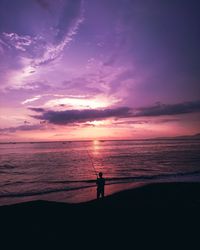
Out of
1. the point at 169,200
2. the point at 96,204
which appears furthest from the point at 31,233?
the point at 169,200

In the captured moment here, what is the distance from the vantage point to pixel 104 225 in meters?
10.3

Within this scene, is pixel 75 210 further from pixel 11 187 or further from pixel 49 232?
pixel 11 187

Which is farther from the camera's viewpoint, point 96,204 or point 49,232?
point 96,204

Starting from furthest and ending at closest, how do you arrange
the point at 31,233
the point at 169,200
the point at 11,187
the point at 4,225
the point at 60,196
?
the point at 11,187
the point at 60,196
the point at 169,200
the point at 4,225
the point at 31,233

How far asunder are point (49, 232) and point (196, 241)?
→ 6.25 m

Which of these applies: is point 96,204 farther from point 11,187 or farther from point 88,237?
point 11,187

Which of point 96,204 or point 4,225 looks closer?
point 4,225

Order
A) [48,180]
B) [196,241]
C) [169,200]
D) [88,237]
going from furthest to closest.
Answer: [48,180] → [169,200] → [88,237] → [196,241]

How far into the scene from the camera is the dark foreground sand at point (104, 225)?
8.64 m

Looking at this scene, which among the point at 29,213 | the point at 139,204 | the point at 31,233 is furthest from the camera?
the point at 139,204

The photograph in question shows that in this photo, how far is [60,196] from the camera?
21000 millimetres

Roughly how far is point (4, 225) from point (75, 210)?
3872mm

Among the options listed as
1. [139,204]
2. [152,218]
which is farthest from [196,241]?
[139,204]

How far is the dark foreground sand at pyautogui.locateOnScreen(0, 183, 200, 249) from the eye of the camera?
864cm
